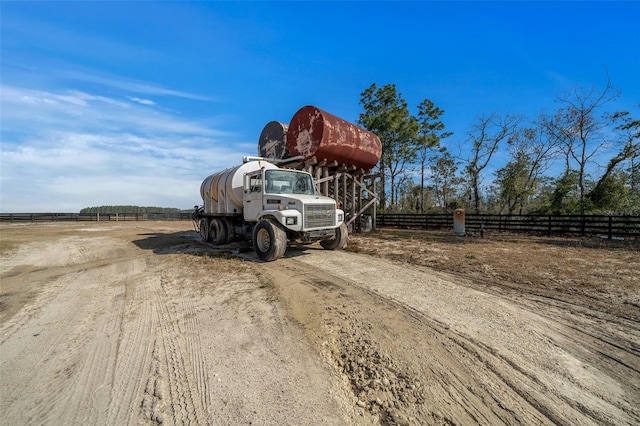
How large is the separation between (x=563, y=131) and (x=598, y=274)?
16979 mm

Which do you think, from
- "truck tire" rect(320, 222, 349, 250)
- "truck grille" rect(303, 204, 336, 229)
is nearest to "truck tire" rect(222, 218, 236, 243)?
"truck tire" rect(320, 222, 349, 250)

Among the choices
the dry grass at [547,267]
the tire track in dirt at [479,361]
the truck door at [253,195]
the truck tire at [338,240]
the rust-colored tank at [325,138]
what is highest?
the rust-colored tank at [325,138]

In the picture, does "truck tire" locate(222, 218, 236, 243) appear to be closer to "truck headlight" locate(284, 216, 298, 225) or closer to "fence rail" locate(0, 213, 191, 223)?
"truck headlight" locate(284, 216, 298, 225)

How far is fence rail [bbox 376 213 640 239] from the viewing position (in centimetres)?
1223

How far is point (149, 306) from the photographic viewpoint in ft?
15.6

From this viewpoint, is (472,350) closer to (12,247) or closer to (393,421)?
(393,421)

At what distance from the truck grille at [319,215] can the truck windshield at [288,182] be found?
1.17m

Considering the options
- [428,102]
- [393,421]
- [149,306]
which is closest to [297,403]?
[393,421]

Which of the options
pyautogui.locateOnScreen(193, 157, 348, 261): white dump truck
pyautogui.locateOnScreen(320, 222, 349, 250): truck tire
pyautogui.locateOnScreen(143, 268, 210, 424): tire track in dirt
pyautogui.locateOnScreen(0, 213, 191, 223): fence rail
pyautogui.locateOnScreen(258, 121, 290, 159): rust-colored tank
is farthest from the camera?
pyautogui.locateOnScreen(0, 213, 191, 223): fence rail

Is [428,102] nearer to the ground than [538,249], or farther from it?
farther from it

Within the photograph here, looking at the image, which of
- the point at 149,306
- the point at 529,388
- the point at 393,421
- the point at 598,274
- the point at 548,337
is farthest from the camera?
the point at 598,274

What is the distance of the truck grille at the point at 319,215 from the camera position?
802cm

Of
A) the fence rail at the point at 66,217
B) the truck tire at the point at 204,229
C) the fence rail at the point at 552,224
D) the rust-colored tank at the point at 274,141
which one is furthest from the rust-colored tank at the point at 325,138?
the fence rail at the point at 66,217

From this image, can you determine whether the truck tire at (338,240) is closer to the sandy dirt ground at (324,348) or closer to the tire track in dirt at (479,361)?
the sandy dirt ground at (324,348)
